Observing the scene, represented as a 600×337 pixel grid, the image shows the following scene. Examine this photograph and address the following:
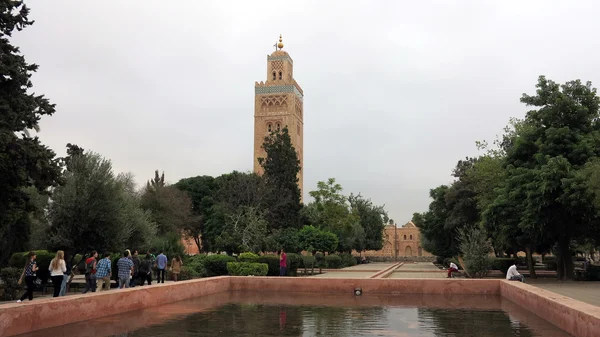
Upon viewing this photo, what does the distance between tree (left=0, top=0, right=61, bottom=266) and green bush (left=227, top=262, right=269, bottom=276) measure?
8790 millimetres

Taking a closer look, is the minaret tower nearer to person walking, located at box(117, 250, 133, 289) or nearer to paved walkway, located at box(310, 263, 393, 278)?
paved walkway, located at box(310, 263, 393, 278)

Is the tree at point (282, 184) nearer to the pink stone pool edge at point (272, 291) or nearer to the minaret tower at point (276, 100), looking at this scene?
the pink stone pool edge at point (272, 291)

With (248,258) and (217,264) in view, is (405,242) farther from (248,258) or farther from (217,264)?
(217,264)

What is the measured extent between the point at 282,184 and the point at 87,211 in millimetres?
21385

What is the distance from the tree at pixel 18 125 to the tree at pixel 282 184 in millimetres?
22673

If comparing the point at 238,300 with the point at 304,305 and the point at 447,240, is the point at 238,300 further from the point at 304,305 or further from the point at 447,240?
the point at 447,240

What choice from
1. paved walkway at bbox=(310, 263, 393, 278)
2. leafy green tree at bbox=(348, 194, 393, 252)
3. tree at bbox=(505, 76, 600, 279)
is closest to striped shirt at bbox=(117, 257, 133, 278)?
paved walkway at bbox=(310, 263, 393, 278)

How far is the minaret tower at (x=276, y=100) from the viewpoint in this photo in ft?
235

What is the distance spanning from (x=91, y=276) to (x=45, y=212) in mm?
6475

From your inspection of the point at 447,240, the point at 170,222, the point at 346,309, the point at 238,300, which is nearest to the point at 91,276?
the point at 238,300

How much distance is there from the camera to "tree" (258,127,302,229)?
36.8 meters

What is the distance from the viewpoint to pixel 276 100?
72.4 m

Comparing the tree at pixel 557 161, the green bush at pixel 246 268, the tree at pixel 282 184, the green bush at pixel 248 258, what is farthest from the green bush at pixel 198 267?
the tree at pixel 557 161

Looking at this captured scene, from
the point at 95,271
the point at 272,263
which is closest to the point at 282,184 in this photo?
the point at 272,263
